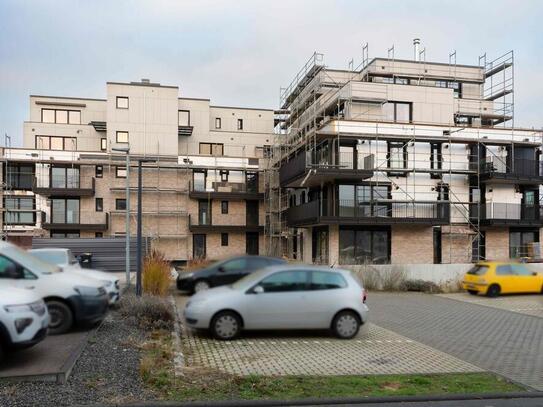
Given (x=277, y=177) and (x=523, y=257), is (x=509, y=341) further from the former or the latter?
(x=277, y=177)

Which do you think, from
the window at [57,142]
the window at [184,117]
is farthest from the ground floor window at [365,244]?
the window at [57,142]

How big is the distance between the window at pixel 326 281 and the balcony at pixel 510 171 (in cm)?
2266

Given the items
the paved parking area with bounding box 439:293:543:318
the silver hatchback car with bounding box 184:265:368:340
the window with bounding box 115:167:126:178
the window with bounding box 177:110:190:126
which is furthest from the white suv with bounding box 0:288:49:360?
the window with bounding box 177:110:190:126

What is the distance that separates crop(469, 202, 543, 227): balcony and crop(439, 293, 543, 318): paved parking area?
8.99 m

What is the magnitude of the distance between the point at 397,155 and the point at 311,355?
71.1 ft

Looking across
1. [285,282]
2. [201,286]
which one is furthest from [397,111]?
[201,286]

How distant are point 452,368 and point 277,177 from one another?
28909 mm

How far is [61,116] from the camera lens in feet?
137

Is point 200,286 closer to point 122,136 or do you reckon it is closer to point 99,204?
point 99,204

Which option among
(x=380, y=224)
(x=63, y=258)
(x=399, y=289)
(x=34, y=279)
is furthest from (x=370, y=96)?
(x=34, y=279)

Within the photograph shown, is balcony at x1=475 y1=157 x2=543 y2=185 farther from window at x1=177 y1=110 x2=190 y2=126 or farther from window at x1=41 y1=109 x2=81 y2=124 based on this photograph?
window at x1=41 y1=109 x2=81 y2=124

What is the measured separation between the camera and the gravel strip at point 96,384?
5676mm

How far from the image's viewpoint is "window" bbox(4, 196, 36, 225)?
3647 centimetres

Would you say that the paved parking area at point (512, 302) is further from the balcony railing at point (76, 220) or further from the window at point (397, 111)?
the balcony railing at point (76, 220)
